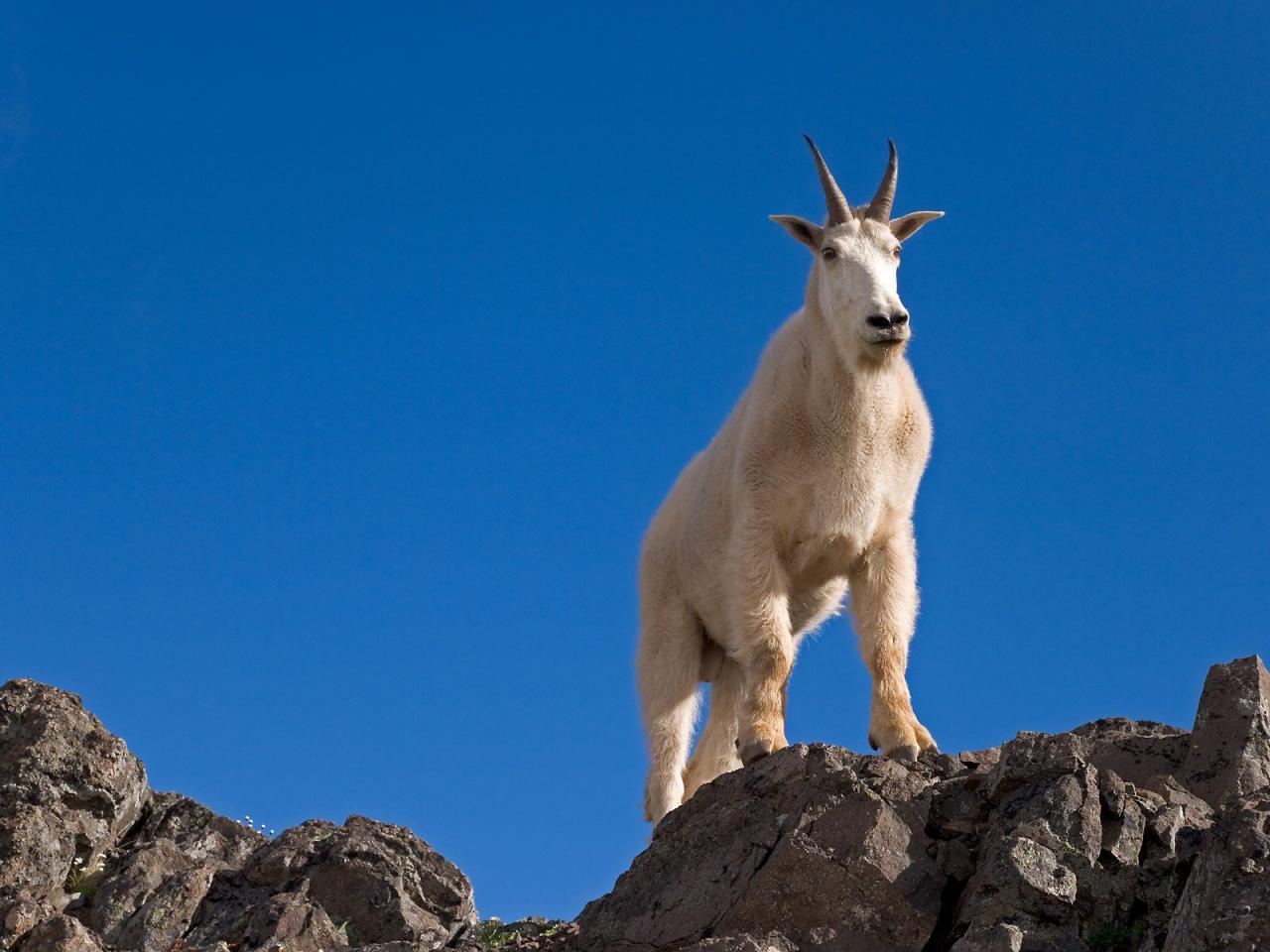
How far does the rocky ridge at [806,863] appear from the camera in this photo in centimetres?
688

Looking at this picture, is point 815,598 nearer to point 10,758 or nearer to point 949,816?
point 949,816

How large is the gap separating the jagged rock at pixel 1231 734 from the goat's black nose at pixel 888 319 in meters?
2.99

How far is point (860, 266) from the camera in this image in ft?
34.5

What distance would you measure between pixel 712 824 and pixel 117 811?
436 cm

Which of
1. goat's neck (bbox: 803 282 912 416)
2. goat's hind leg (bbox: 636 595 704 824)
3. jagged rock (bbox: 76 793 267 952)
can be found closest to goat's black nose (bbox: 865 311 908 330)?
goat's neck (bbox: 803 282 912 416)

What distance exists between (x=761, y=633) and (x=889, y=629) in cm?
87

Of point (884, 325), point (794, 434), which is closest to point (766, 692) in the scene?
point (794, 434)

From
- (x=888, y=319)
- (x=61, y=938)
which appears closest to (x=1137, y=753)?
(x=888, y=319)

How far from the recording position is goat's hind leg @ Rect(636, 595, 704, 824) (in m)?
11.5

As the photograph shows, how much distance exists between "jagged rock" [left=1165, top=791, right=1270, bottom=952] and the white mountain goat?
3071 mm

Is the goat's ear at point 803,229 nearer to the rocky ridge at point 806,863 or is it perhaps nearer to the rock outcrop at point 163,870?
the rocky ridge at point 806,863

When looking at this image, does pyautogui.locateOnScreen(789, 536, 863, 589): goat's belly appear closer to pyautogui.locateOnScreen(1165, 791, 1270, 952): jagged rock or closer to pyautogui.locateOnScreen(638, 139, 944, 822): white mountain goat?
pyautogui.locateOnScreen(638, 139, 944, 822): white mountain goat

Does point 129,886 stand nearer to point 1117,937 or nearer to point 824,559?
point 824,559

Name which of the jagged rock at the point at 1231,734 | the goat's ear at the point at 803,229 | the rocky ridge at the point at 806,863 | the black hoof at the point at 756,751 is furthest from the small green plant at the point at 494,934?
the goat's ear at the point at 803,229
